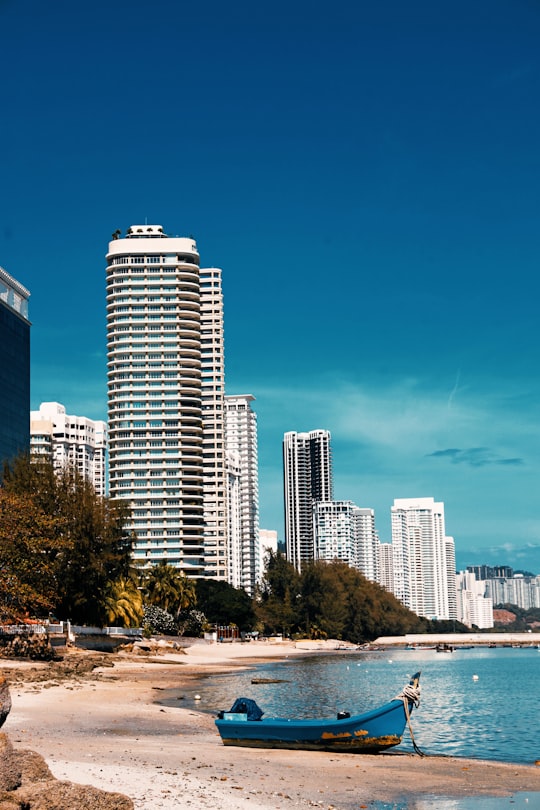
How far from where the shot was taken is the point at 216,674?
7788cm

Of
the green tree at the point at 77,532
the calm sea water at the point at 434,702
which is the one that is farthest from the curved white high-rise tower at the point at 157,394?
the green tree at the point at 77,532

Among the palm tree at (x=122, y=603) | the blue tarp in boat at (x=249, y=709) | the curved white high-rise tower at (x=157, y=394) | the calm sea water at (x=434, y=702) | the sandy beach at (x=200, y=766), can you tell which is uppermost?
the curved white high-rise tower at (x=157, y=394)

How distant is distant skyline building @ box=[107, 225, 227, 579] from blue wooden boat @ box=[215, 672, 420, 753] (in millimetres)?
156539

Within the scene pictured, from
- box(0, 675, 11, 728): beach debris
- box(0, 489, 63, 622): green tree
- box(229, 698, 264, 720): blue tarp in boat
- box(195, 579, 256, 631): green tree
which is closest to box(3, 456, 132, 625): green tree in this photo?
box(0, 489, 63, 622): green tree

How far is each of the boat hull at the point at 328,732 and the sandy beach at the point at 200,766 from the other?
0.42 m

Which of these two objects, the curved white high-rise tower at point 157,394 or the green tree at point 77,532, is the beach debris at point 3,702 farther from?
the curved white high-rise tower at point 157,394

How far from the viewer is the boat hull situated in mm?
27203

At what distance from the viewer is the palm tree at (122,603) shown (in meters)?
86.0

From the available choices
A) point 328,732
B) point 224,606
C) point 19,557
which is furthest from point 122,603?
point 224,606

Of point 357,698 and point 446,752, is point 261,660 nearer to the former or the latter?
point 357,698

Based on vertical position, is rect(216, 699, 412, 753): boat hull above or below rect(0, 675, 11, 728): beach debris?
below

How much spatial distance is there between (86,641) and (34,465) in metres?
16.4

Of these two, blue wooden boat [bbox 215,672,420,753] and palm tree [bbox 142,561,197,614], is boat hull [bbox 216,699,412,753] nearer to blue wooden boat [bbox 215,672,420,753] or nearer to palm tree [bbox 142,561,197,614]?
blue wooden boat [bbox 215,672,420,753]

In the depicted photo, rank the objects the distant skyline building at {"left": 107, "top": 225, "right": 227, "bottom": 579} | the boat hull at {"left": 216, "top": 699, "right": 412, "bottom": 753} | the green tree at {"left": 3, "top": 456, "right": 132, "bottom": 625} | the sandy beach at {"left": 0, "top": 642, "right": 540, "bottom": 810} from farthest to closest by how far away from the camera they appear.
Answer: the distant skyline building at {"left": 107, "top": 225, "right": 227, "bottom": 579}
the green tree at {"left": 3, "top": 456, "right": 132, "bottom": 625}
the boat hull at {"left": 216, "top": 699, "right": 412, "bottom": 753}
the sandy beach at {"left": 0, "top": 642, "right": 540, "bottom": 810}
